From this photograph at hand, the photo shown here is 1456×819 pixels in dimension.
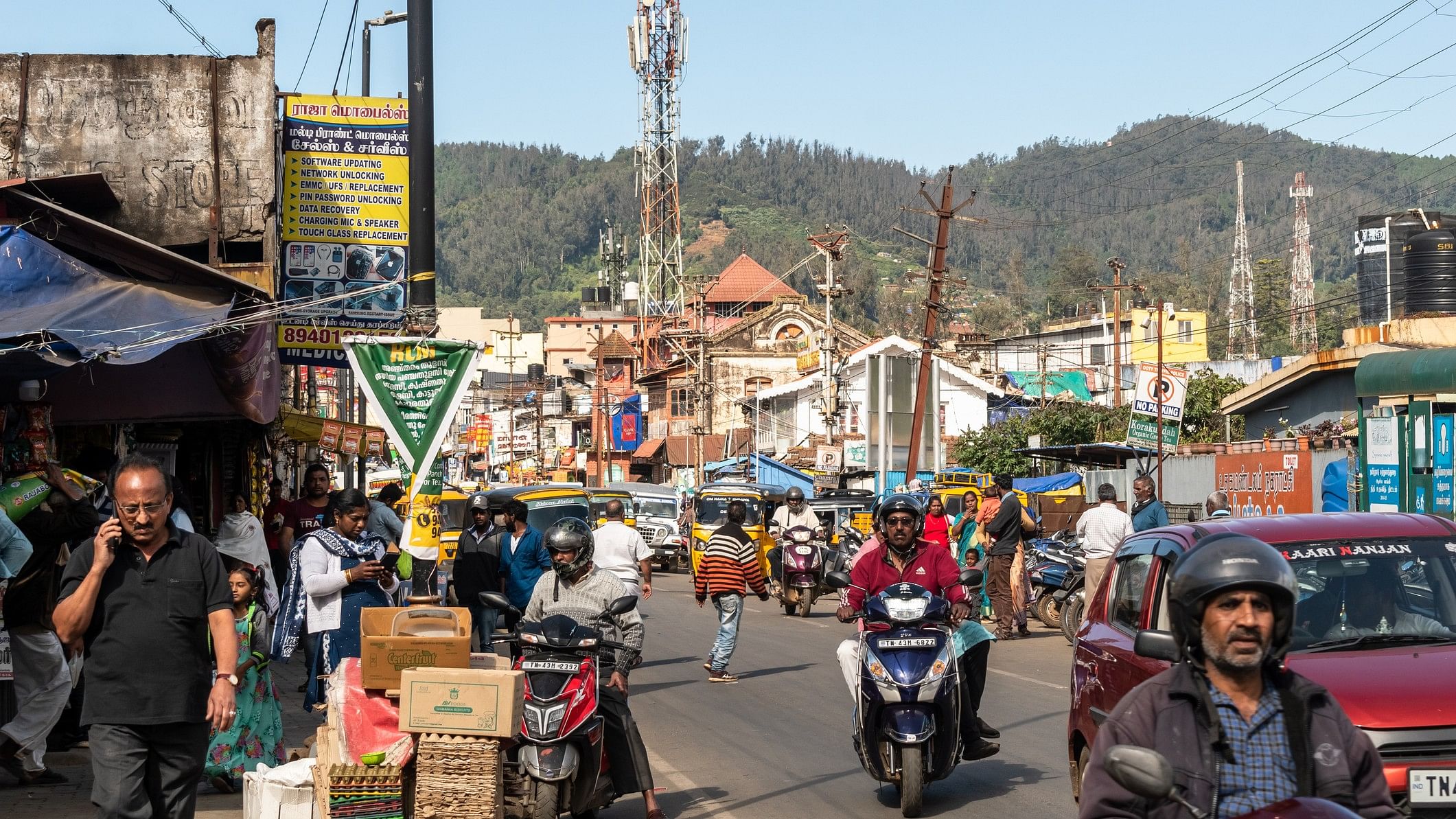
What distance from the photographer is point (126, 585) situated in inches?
232

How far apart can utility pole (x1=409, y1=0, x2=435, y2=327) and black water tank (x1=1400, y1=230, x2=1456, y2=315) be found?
34.1 m

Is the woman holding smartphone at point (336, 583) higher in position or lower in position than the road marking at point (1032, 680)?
higher

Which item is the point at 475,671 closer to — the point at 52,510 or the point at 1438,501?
the point at 52,510

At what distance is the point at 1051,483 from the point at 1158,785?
3555cm

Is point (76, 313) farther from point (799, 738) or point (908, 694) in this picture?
point (799, 738)

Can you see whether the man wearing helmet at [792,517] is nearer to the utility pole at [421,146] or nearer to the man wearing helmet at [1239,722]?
the utility pole at [421,146]

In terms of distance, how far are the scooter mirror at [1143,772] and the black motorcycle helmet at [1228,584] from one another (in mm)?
419

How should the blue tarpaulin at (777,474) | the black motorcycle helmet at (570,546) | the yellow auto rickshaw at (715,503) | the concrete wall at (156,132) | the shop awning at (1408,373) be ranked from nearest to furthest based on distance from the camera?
the black motorcycle helmet at (570,546) < the concrete wall at (156,132) < the shop awning at (1408,373) < the yellow auto rickshaw at (715,503) < the blue tarpaulin at (777,474)

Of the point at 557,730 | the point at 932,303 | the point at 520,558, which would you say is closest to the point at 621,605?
the point at 557,730

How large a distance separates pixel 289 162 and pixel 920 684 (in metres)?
10.9

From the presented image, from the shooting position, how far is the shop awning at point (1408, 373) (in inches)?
696

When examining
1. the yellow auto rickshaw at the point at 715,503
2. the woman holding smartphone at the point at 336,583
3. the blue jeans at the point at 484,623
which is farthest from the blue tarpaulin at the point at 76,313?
the yellow auto rickshaw at the point at 715,503

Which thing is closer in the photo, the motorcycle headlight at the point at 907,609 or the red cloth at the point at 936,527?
the motorcycle headlight at the point at 907,609

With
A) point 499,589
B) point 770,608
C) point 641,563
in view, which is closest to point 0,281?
point 499,589
